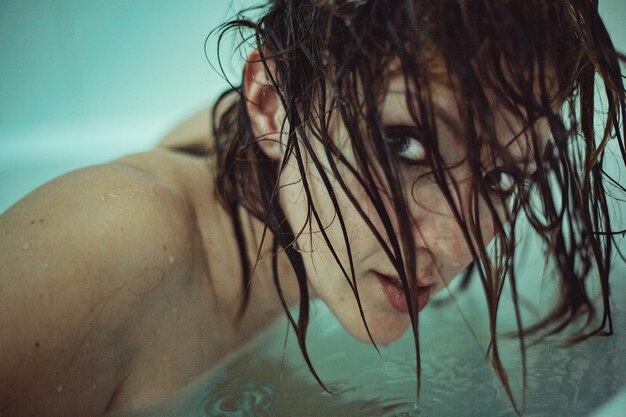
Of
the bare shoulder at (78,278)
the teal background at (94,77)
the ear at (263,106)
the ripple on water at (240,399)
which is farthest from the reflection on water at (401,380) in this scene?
the teal background at (94,77)

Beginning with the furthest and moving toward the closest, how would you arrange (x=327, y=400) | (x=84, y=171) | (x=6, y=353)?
(x=327, y=400) < (x=84, y=171) < (x=6, y=353)

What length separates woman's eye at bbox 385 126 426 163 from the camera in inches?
21.9

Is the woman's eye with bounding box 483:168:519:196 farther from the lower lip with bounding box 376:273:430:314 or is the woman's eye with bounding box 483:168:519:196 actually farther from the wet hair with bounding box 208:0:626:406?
the lower lip with bounding box 376:273:430:314

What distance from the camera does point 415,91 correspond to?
0.52 m

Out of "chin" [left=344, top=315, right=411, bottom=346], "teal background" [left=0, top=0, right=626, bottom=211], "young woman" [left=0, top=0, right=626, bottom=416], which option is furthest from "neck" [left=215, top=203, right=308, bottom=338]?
"teal background" [left=0, top=0, right=626, bottom=211]

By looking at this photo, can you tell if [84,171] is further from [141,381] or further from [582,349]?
[582,349]

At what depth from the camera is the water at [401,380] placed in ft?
2.18

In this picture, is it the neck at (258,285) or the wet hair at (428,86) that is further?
the neck at (258,285)

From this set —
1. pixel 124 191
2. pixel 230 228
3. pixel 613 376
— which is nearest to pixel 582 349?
pixel 613 376

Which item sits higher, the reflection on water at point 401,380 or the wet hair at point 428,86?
the wet hair at point 428,86

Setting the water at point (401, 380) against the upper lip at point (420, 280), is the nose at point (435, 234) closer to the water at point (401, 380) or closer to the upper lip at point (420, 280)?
the upper lip at point (420, 280)

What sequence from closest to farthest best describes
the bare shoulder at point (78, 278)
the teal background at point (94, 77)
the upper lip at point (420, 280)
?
1. the bare shoulder at point (78, 278)
2. the upper lip at point (420, 280)
3. the teal background at point (94, 77)

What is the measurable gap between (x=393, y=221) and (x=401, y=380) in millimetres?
225

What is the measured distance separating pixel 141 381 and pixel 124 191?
17cm
